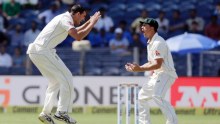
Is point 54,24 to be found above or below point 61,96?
above

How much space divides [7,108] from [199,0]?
25.1 feet

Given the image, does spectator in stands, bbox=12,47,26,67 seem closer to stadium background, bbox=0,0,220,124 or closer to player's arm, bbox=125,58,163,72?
stadium background, bbox=0,0,220,124

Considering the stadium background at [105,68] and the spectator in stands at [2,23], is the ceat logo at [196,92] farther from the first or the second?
the spectator in stands at [2,23]

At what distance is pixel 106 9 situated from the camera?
2355 centimetres

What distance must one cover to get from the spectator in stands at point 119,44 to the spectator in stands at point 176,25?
1.55 metres

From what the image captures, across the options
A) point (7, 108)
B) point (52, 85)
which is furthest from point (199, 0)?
point (52, 85)

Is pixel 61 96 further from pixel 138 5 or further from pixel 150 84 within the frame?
pixel 138 5

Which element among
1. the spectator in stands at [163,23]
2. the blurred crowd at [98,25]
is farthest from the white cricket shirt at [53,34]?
the spectator in stands at [163,23]

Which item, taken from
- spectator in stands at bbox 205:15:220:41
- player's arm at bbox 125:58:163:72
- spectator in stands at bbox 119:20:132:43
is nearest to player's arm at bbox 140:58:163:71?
player's arm at bbox 125:58:163:72

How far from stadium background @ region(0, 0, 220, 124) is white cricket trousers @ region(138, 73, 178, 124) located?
3763 millimetres

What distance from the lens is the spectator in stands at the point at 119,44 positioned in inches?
810

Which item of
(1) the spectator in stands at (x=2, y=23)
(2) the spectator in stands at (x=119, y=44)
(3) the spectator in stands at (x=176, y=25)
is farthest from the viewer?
(1) the spectator in stands at (x=2, y=23)

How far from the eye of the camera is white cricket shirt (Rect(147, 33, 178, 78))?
11.3 meters

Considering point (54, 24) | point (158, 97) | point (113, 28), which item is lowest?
point (158, 97)
